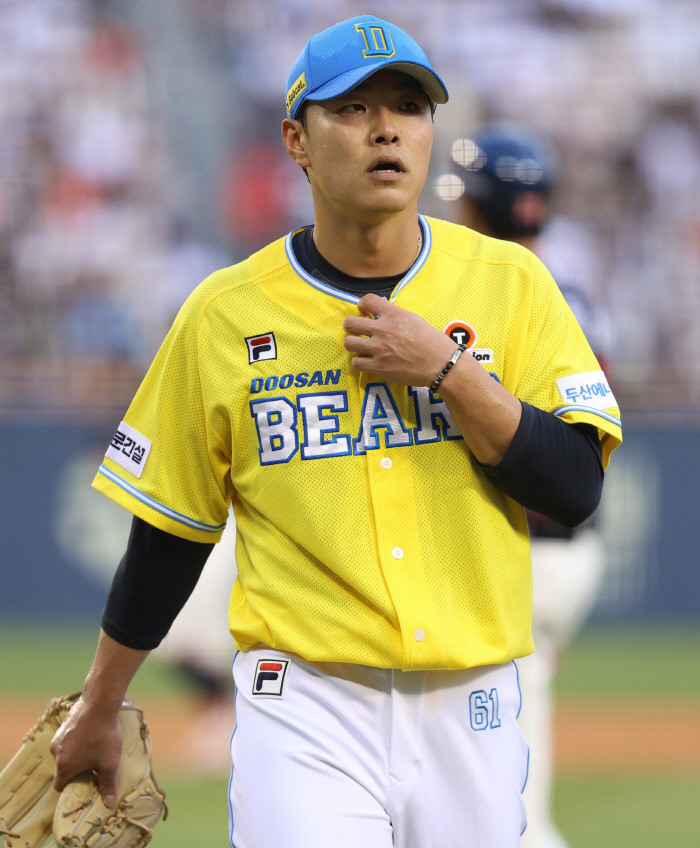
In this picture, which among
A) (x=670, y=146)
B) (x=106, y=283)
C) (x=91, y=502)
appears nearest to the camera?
(x=91, y=502)

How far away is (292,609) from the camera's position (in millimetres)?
2332

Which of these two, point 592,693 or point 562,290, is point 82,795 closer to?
point 562,290

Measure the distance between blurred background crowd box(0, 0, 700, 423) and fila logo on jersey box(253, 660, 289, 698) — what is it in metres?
6.72

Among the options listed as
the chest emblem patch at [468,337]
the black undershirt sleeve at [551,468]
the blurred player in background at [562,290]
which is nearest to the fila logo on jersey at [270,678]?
the black undershirt sleeve at [551,468]

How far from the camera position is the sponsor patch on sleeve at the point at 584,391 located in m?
2.34

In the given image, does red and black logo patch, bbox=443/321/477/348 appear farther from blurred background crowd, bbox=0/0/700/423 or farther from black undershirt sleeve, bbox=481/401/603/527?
blurred background crowd, bbox=0/0/700/423

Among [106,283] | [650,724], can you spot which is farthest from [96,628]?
[650,724]

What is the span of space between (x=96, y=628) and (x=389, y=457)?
21.4 ft

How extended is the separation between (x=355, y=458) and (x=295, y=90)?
76 cm

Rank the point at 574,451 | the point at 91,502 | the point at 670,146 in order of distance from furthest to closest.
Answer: the point at 670,146 < the point at 91,502 < the point at 574,451

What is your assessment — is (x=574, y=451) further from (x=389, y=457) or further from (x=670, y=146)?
(x=670, y=146)

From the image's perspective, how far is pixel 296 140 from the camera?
2504 mm

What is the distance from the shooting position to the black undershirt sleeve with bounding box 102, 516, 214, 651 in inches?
99.8

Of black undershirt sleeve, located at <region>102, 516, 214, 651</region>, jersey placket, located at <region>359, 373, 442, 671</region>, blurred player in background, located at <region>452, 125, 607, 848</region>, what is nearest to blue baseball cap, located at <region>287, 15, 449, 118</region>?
jersey placket, located at <region>359, 373, 442, 671</region>
